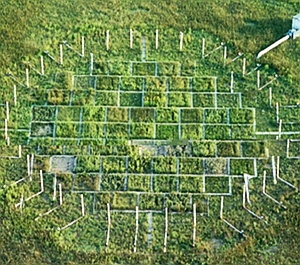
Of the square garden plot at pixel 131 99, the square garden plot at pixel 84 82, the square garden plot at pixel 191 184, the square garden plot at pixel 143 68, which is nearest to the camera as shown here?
the square garden plot at pixel 191 184

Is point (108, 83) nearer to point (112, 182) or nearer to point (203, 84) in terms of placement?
point (203, 84)

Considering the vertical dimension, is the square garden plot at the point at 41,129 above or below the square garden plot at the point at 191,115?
below

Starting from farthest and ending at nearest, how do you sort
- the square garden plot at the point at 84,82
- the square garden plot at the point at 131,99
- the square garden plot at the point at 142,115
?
the square garden plot at the point at 84,82, the square garden plot at the point at 131,99, the square garden plot at the point at 142,115

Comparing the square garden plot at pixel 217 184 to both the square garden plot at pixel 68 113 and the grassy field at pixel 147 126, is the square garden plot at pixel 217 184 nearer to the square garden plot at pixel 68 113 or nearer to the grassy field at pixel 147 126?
the grassy field at pixel 147 126

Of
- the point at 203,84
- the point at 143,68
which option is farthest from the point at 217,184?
the point at 143,68

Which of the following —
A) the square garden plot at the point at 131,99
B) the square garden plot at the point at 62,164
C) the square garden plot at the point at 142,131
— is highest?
the square garden plot at the point at 131,99

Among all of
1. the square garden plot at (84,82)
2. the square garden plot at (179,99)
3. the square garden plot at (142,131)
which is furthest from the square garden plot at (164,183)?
the square garden plot at (84,82)

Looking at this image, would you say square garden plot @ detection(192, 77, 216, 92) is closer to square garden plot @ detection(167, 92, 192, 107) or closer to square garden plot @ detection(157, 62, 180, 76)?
square garden plot @ detection(167, 92, 192, 107)

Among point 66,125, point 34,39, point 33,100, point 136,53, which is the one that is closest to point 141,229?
point 66,125
